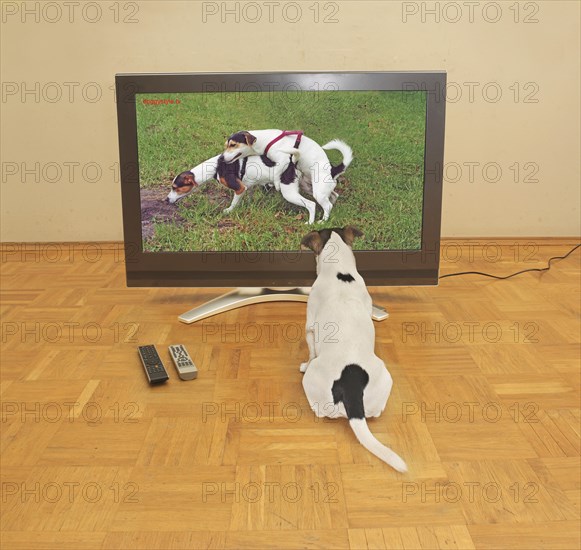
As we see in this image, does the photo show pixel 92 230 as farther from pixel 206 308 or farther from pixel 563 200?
pixel 563 200

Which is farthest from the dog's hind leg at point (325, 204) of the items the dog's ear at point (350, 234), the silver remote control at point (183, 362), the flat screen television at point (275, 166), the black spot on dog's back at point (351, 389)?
the black spot on dog's back at point (351, 389)

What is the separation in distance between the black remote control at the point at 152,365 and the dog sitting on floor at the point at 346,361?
450 mm

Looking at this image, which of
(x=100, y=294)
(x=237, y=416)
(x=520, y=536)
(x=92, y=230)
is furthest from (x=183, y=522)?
(x=92, y=230)

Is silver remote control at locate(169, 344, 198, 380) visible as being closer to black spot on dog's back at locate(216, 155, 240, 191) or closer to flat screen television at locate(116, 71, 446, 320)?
flat screen television at locate(116, 71, 446, 320)

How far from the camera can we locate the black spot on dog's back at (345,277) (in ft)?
7.79

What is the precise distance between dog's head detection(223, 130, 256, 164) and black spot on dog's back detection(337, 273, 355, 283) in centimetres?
64

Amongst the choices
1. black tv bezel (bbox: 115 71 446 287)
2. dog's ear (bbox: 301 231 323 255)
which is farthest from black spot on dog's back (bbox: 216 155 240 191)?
dog's ear (bbox: 301 231 323 255)

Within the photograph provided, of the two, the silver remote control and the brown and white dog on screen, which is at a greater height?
the brown and white dog on screen

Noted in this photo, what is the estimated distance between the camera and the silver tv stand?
113 inches

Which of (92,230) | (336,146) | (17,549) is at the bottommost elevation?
(17,549)

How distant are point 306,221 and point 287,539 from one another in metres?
1.44

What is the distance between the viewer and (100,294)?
324cm

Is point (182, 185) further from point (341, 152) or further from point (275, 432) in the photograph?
point (275, 432)

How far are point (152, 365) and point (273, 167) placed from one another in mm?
859
